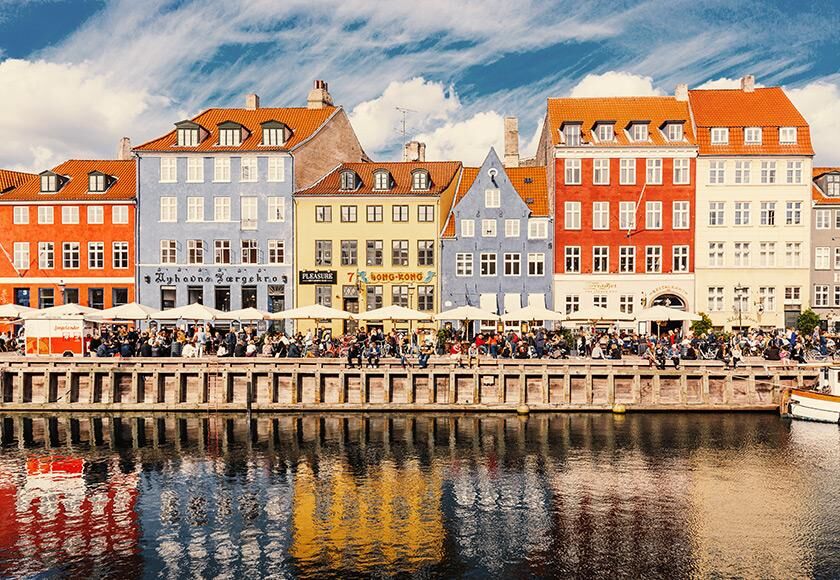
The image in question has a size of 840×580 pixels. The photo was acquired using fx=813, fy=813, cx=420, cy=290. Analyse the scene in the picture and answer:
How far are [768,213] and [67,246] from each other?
183 feet

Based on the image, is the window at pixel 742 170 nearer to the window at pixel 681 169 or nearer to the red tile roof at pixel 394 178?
the window at pixel 681 169

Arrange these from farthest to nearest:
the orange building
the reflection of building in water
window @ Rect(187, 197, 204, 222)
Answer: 1. the orange building
2. window @ Rect(187, 197, 204, 222)
3. the reflection of building in water

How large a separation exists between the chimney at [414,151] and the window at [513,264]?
1579cm

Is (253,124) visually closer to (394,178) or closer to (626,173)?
(394,178)

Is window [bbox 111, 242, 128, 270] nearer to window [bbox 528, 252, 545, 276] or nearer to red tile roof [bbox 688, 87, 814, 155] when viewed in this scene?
window [bbox 528, 252, 545, 276]

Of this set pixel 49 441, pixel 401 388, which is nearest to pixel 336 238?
pixel 401 388

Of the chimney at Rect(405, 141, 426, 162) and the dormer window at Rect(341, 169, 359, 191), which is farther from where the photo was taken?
the chimney at Rect(405, 141, 426, 162)

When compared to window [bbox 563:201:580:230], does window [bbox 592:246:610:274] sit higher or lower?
lower

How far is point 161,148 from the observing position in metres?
65.4

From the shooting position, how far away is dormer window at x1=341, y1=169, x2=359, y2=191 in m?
64.6

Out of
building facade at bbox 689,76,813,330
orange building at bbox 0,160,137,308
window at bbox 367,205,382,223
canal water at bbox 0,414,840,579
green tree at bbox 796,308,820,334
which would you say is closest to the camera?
canal water at bbox 0,414,840,579

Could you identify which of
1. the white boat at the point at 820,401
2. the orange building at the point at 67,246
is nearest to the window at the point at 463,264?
the orange building at the point at 67,246

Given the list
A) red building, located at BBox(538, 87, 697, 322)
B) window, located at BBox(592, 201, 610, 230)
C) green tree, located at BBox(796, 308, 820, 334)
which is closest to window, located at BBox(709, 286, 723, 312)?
red building, located at BBox(538, 87, 697, 322)

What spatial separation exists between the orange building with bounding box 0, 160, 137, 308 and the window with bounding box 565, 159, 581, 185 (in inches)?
1364
